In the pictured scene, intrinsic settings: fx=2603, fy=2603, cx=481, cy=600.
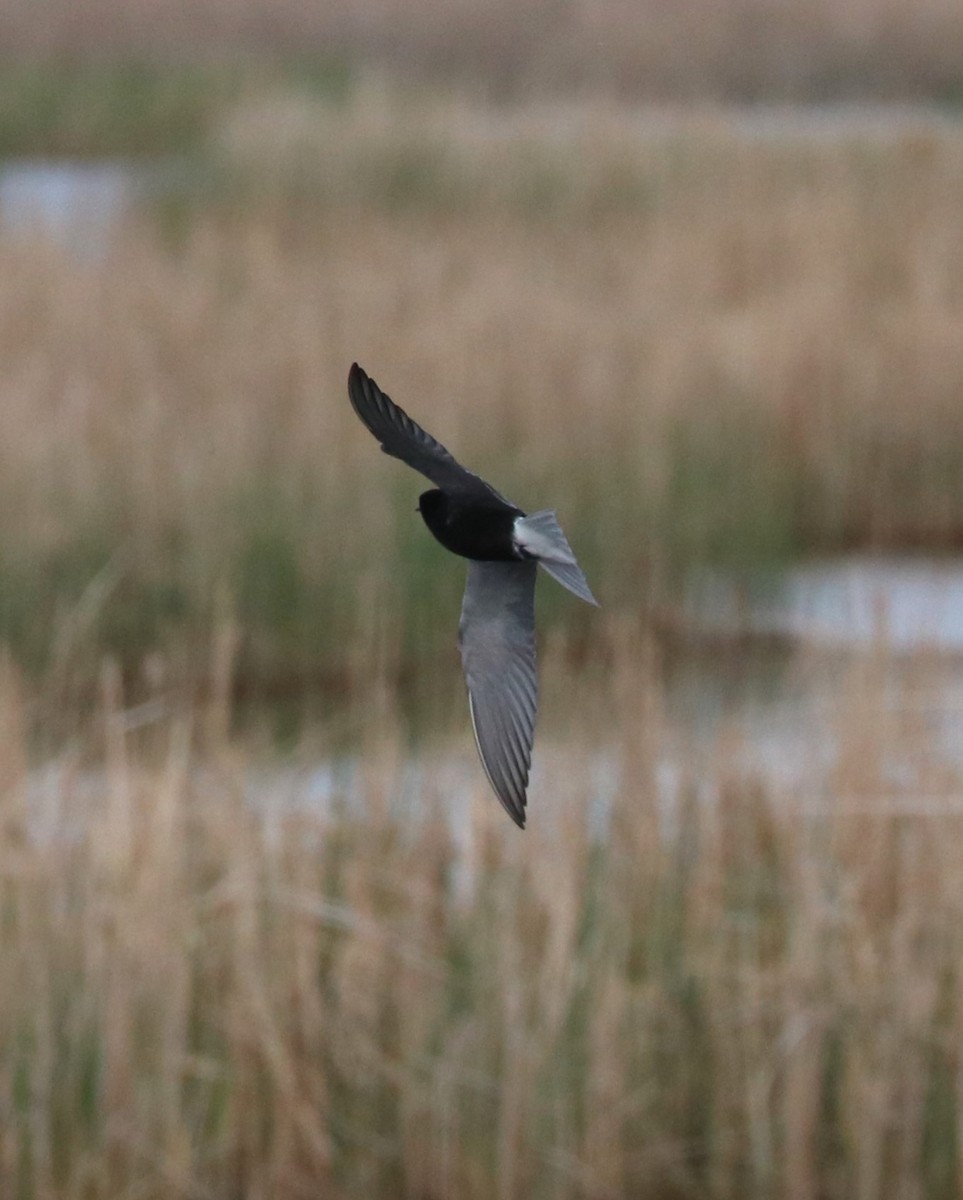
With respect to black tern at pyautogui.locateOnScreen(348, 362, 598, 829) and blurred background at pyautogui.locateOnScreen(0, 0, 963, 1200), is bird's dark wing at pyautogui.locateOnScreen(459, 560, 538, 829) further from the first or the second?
blurred background at pyautogui.locateOnScreen(0, 0, 963, 1200)

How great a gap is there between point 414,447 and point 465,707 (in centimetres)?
335

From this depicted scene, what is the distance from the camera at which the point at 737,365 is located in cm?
629

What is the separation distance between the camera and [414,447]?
1.25 m

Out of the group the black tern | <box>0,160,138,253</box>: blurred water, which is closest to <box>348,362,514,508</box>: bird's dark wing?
the black tern

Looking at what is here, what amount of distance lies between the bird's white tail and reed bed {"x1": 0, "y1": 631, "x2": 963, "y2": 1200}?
2.03 metres

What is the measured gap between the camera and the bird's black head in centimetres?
123

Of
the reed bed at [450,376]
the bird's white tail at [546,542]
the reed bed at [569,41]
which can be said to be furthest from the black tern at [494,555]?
the reed bed at [569,41]

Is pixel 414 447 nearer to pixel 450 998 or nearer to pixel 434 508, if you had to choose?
pixel 434 508

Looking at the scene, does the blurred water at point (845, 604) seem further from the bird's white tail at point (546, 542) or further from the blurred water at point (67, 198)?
the blurred water at point (67, 198)

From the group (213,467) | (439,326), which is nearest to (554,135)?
(439,326)

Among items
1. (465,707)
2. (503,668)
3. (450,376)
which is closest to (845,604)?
(465,707)

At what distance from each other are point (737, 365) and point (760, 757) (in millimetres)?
2641

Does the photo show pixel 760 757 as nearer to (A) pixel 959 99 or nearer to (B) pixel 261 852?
(B) pixel 261 852

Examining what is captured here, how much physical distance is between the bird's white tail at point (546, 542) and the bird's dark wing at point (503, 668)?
0.07 feet
